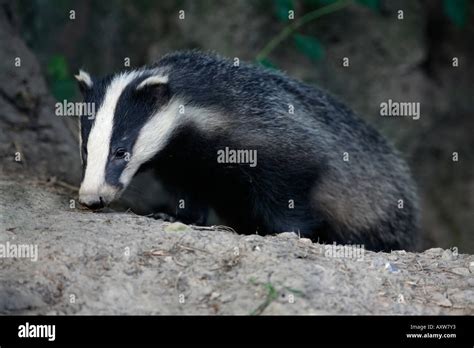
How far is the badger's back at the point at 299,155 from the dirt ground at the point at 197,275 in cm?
72

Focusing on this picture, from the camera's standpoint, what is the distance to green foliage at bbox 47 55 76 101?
6.28 m

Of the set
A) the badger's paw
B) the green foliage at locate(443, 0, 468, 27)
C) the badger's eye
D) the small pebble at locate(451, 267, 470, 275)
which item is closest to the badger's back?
the badger's paw

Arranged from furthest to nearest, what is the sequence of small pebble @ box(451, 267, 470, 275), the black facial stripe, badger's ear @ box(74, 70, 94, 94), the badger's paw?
the badger's paw → badger's ear @ box(74, 70, 94, 94) → the black facial stripe → small pebble @ box(451, 267, 470, 275)

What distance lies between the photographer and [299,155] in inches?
190

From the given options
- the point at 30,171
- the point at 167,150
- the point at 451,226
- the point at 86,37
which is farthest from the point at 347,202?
the point at 86,37

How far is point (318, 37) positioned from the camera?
24.0 feet

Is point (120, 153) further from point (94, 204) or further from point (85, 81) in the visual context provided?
point (85, 81)

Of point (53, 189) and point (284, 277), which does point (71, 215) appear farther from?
point (284, 277)

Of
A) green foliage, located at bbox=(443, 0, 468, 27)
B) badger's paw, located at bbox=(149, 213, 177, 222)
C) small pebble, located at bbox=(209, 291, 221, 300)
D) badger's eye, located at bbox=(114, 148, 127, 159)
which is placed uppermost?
green foliage, located at bbox=(443, 0, 468, 27)

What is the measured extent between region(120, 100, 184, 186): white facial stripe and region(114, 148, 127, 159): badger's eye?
0.19 feet

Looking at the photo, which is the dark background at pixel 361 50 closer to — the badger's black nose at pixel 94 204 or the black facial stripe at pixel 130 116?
the black facial stripe at pixel 130 116

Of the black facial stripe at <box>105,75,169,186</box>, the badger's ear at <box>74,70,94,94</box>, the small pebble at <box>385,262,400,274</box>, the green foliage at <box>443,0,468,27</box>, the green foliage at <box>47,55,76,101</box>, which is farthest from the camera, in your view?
the green foliage at <box>443,0,468,27</box>

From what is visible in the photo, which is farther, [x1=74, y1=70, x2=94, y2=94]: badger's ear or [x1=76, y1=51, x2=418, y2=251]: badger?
[x1=74, y1=70, x2=94, y2=94]: badger's ear

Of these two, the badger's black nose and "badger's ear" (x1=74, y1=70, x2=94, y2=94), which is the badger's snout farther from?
"badger's ear" (x1=74, y1=70, x2=94, y2=94)
